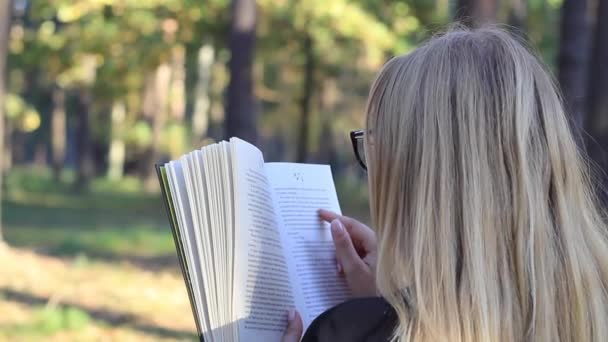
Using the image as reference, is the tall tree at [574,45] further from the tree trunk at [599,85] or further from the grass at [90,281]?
the grass at [90,281]

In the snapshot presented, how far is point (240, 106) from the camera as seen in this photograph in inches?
361

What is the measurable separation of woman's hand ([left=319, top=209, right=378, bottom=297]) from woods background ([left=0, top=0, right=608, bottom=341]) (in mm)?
504

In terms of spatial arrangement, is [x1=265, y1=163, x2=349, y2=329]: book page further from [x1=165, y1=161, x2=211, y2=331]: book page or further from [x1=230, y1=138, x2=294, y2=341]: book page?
[x1=165, y1=161, x2=211, y2=331]: book page

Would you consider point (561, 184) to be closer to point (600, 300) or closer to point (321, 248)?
point (600, 300)

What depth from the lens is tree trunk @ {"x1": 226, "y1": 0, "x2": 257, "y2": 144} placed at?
8.96m

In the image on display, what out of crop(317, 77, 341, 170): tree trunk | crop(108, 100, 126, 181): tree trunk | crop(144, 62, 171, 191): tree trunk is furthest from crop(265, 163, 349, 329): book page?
crop(144, 62, 171, 191): tree trunk

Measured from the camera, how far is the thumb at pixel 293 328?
168 cm

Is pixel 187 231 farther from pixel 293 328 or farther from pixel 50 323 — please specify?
pixel 50 323

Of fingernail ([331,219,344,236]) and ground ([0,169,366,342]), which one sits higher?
fingernail ([331,219,344,236])

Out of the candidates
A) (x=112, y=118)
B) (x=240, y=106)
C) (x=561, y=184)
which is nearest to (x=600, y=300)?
(x=561, y=184)

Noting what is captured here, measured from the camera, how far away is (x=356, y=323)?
4.85 feet

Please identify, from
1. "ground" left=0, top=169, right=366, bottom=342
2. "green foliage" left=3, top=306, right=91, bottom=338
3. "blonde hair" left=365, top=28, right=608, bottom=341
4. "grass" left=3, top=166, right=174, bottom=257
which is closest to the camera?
"blonde hair" left=365, top=28, right=608, bottom=341

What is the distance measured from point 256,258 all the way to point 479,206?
0.46 metres

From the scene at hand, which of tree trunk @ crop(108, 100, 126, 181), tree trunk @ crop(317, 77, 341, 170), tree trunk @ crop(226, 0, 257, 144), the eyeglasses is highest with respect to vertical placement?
the eyeglasses
